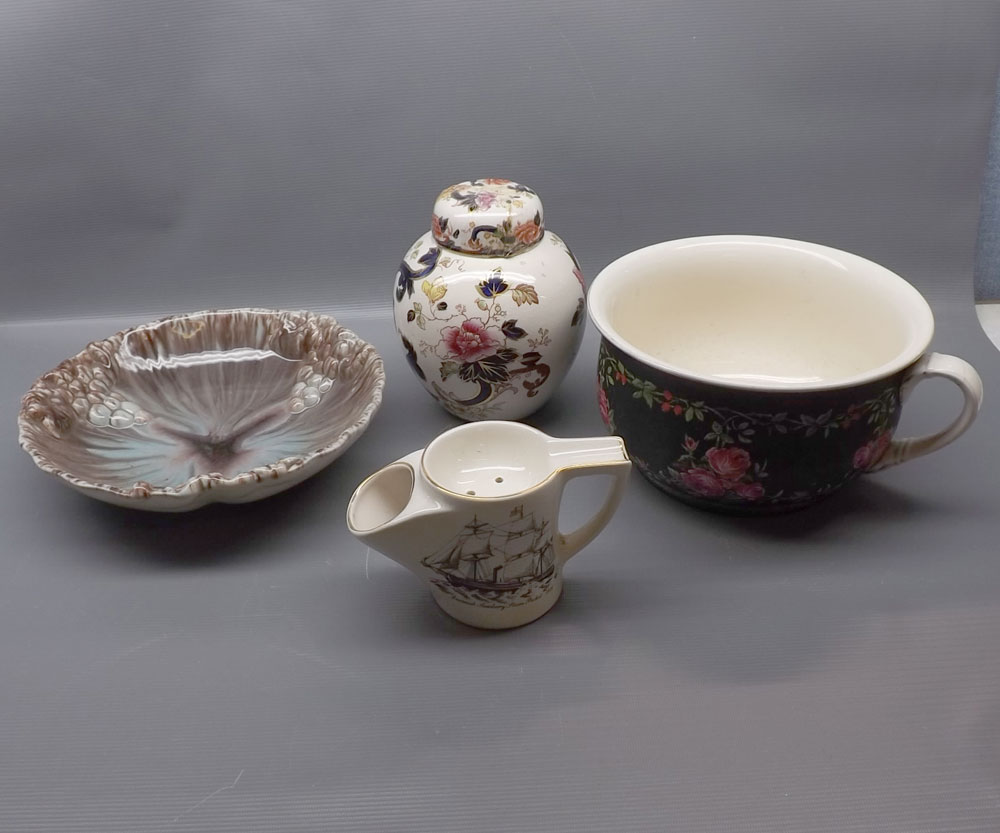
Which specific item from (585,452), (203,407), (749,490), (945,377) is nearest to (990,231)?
(945,377)

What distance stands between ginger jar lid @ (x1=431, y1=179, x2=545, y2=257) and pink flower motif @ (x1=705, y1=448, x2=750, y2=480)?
1.23 feet

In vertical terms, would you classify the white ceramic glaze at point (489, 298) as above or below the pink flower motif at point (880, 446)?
above

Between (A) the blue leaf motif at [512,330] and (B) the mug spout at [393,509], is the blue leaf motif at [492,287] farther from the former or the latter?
(B) the mug spout at [393,509]

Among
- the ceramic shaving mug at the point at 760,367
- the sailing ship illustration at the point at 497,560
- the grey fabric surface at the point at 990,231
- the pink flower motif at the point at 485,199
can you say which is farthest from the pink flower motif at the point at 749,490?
the grey fabric surface at the point at 990,231

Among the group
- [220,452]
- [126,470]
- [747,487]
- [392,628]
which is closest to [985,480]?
[747,487]

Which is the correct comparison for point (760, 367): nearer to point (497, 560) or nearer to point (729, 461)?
point (729, 461)

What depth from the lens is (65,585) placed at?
1.04 meters

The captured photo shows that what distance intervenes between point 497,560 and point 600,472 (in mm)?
129

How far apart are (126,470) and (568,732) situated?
2.12ft

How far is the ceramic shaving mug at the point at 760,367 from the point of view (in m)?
0.95

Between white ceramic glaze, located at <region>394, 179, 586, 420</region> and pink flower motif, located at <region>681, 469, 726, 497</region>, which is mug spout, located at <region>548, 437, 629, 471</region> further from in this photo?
white ceramic glaze, located at <region>394, 179, 586, 420</region>

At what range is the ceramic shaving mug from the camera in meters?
0.95

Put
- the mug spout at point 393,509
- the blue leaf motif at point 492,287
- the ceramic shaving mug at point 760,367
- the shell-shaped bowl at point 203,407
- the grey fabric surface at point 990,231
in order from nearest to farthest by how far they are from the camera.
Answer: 1. the mug spout at point 393,509
2. the ceramic shaving mug at point 760,367
3. the shell-shaped bowl at point 203,407
4. the blue leaf motif at point 492,287
5. the grey fabric surface at point 990,231

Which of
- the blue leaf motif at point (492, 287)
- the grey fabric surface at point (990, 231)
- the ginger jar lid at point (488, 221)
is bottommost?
the grey fabric surface at point (990, 231)
